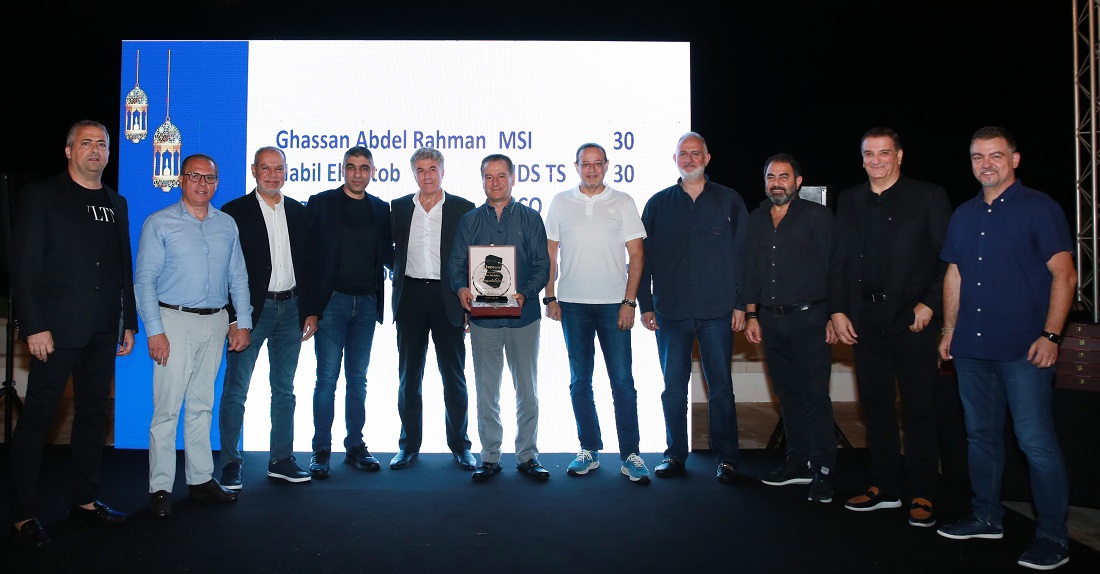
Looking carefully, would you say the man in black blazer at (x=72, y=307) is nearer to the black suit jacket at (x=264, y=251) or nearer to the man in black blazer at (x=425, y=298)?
the black suit jacket at (x=264, y=251)

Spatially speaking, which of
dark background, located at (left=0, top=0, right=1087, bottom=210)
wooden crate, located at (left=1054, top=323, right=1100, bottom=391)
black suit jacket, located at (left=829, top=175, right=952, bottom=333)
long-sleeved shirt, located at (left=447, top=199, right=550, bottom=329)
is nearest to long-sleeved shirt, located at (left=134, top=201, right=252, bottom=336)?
long-sleeved shirt, located at (left=447, top=199, right=550, bottom=329)

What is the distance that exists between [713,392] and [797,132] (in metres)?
3.28

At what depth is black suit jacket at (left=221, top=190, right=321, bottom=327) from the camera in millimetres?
3818

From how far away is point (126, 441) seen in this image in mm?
4668

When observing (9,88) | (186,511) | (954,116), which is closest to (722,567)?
(186,511)

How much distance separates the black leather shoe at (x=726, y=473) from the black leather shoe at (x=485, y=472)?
112 cm

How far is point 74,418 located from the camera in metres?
3.15

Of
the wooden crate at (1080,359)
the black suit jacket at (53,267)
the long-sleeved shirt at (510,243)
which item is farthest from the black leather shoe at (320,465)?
the wooden crate at (1080,359)

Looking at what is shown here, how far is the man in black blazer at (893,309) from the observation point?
130 inches

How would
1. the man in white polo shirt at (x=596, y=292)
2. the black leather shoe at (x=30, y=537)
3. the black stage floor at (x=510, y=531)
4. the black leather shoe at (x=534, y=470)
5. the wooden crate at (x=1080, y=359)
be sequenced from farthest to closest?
the man in white polo shirt at (x=596, y=292) < the black leather shoe at (x=534, y=470) < the wooden crate at (x=1080, y=359) < the black leather shoe at (x=30, y=537) < the black stage floor at (x=510, y=531)

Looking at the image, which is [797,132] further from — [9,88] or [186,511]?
[9,88]

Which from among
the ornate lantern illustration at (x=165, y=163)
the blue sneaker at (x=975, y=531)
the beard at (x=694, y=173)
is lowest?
the blue sneaker at (x=975, y=531)

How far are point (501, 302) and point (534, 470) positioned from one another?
868 mm

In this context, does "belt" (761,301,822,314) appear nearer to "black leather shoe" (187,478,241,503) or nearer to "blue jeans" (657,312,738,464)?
Result: "blue jeans" (657,312,738,464)
